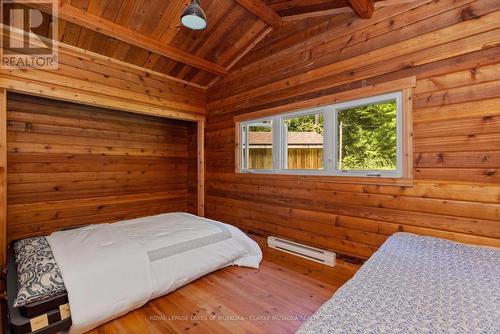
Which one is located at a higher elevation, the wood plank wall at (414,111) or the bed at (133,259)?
the wood plank wall at (414,111)

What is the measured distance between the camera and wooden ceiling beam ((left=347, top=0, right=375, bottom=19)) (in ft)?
7.13

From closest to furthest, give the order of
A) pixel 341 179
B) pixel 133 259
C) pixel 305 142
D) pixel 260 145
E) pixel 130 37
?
pixel 133 259, pixel 341 179, pixel 130 37, pixel 305 142, pixel 260 145

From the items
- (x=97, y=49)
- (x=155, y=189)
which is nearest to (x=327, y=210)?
(x=155, y=189)

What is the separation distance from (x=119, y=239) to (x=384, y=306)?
2.20 meters

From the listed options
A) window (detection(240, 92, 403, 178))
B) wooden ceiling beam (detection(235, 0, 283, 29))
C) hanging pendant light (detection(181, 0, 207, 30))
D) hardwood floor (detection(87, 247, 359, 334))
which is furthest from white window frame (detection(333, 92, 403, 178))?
hanging pendant light (detection(181, 0, 207, 30))

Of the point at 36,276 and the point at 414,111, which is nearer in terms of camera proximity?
the point at 36,276

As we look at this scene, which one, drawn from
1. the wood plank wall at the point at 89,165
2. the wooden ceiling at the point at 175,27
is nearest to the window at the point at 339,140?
the wooden ceiling at the point at 175,27

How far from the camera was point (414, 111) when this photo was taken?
2084mm

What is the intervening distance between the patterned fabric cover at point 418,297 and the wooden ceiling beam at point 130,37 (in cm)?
319

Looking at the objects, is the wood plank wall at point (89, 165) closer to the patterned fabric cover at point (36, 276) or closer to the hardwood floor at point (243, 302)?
the patterned fabric cover at point (36, 276)

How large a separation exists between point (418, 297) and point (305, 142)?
2172mm

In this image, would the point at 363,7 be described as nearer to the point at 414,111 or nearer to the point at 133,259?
the point at 414,111

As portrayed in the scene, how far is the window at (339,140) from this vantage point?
228 centimetres

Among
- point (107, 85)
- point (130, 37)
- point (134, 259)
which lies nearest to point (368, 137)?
point (134, 259)
